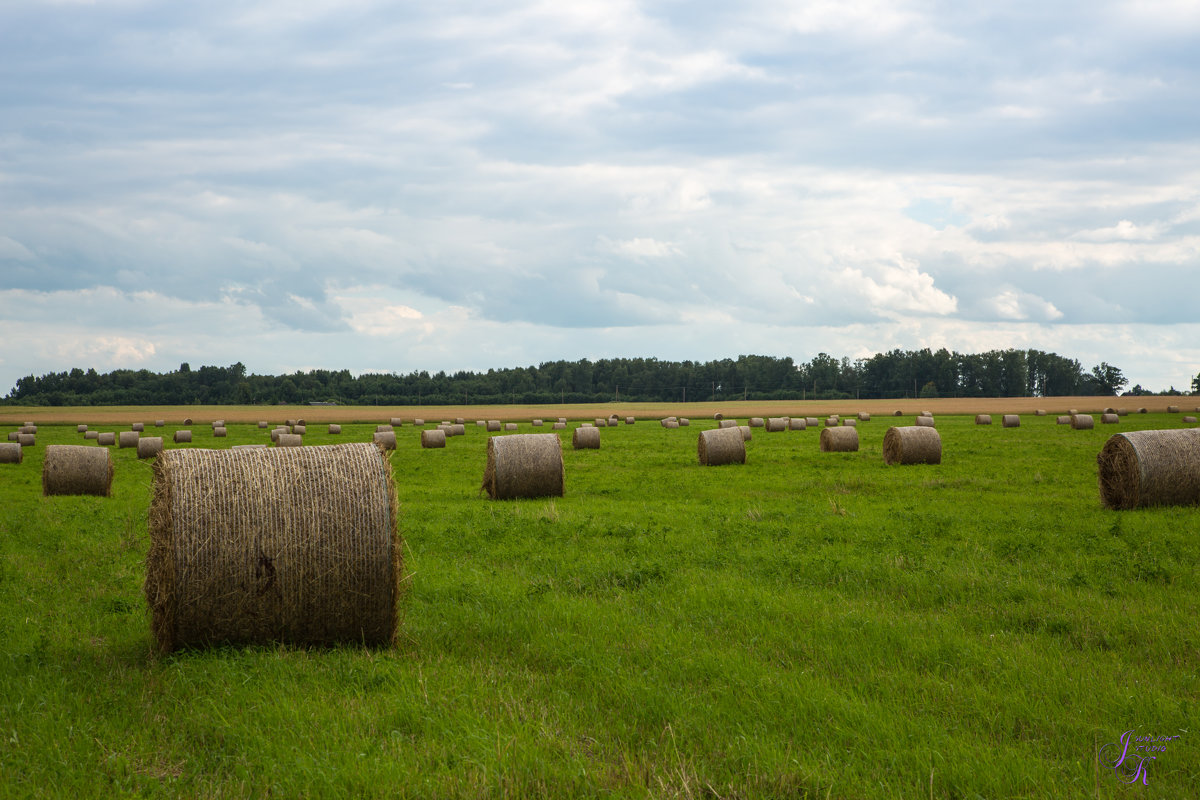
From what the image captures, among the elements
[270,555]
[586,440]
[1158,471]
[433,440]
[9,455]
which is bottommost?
[9,455]

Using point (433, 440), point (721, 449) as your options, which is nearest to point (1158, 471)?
point (721, 449)

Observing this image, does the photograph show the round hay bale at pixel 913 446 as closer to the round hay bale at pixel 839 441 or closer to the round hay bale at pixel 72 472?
the round hay bale at pixel 839 441

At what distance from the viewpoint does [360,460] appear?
27.6 feet

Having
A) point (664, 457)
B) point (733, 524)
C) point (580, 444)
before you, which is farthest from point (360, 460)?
point (580, 444)

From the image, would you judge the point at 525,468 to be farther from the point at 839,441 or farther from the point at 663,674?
the point at 839,441

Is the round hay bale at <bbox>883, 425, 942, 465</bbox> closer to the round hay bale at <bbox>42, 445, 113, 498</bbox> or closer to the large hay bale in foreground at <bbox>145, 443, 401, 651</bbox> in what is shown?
the large hay bale in foreground at <bbox>145, 443, 401, 651</bbox>

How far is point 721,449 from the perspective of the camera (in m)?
26.7

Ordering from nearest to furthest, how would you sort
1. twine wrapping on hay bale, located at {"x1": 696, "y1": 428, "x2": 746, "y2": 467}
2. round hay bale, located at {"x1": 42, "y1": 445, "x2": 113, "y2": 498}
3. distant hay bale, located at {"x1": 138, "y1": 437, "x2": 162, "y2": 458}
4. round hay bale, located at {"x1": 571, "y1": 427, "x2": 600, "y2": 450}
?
1. round hay bale, located at {"x1": 42, "y1": 445, "x2": 113, "y2": 498}
2. twine wrapping on hay bale, located at {"x1": 696, "y1": 428, "x2": 746, "y2": 467}
3. round hay bale, located at {"x1": 571, "y1": 427, "x2": 600, "y2": 450}
4. distant hay bale, located at {"x1": 138, "y1": 437, "x2": 162, "y2": 458}

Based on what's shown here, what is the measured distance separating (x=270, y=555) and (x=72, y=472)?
17.1 m

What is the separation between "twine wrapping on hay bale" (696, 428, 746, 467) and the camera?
87.5ft

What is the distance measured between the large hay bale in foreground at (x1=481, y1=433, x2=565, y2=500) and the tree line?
10784 cm

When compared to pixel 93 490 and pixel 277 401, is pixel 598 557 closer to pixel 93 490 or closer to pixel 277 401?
pixel 93 490

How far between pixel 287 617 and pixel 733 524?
8.30 meters

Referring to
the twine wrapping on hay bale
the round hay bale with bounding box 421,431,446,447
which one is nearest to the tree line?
the round hay bale with bounding box 421,431,446,447
